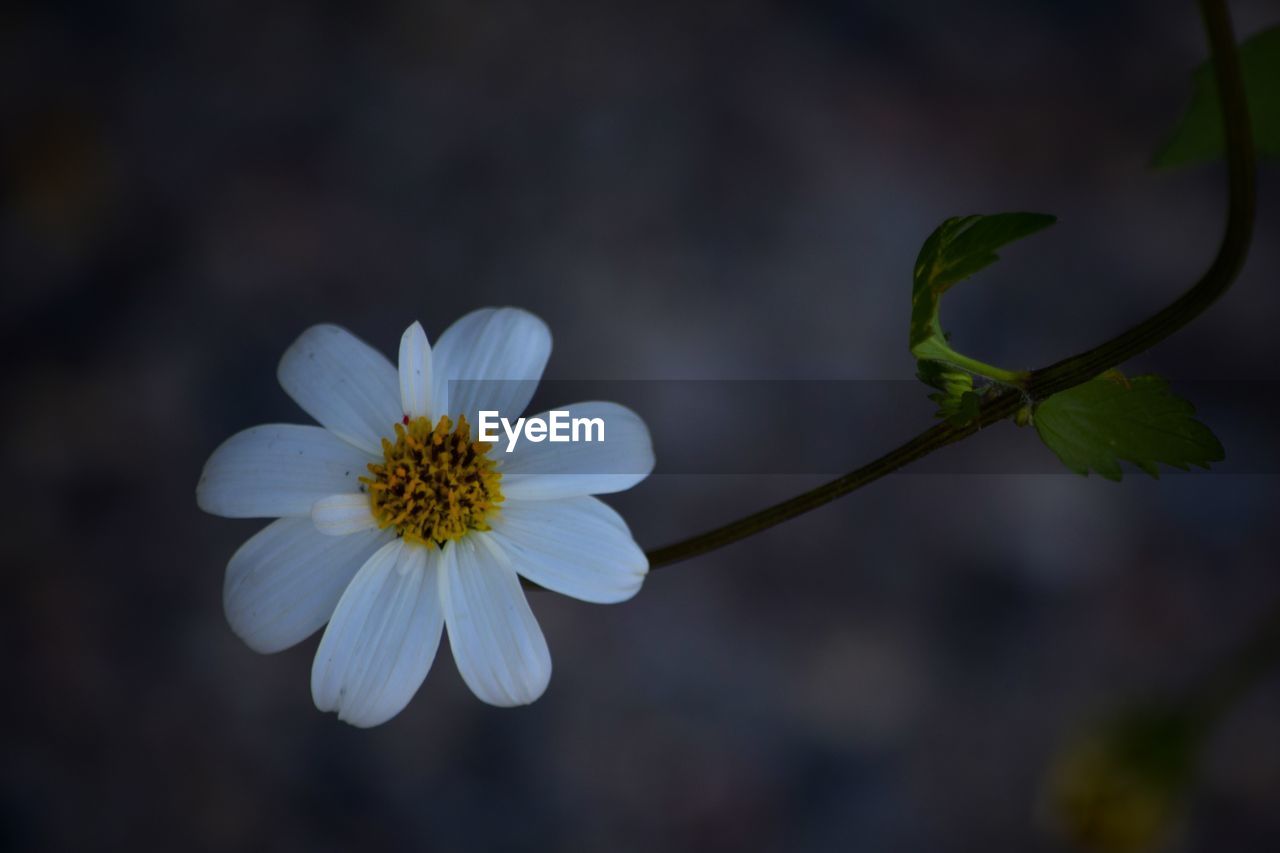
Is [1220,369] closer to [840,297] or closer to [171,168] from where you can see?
[840,297]

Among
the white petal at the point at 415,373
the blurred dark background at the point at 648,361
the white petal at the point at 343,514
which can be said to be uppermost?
the blurred dark background at the point at 648,361

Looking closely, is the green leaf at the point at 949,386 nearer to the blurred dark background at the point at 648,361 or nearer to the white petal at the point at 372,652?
the white petal at the point at 372,652

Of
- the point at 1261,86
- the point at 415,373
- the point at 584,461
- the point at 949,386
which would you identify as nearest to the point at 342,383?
the point at 415,373

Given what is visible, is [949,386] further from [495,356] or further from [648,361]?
[648,361]

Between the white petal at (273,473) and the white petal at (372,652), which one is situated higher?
the white petal at (273,473)

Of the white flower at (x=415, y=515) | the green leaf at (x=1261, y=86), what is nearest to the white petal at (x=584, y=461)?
the white flower at (x=415, y=515)

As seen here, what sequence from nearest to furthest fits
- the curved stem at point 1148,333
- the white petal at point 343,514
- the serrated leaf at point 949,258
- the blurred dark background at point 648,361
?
the curved stem at point 1148,333
the serrated leaf at point 949,258
the white petal at point 343,514
the blurred dark background at point 648,361

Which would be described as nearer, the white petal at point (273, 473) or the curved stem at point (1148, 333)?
the curved stem at point (1148, 333)
